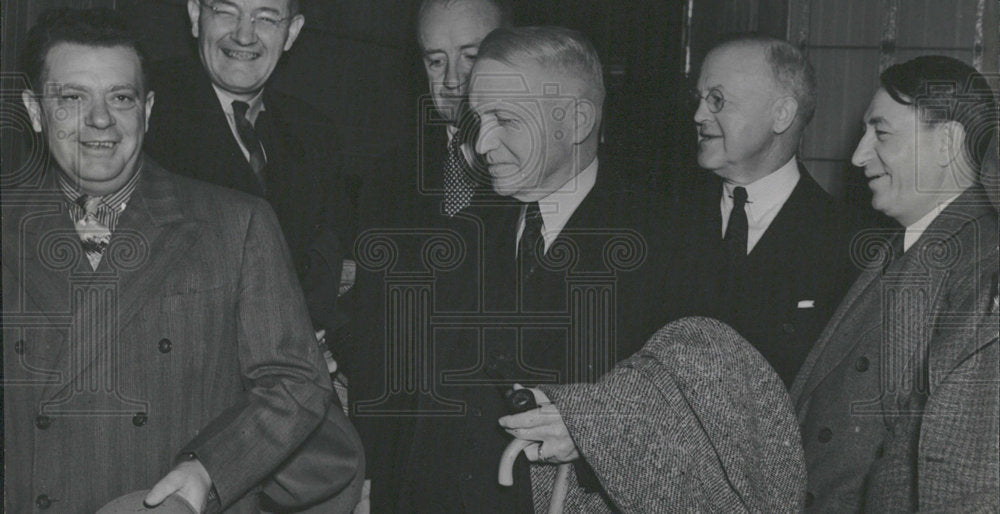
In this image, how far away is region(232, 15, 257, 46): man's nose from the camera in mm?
2773

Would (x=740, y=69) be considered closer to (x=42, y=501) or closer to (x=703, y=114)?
(x=703, y=114)

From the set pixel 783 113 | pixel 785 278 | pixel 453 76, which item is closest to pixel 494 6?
pixel 453 76

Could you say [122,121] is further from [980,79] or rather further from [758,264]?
[980,79]

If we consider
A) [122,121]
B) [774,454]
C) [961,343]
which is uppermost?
[122,121]

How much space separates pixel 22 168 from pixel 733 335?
5.55ft

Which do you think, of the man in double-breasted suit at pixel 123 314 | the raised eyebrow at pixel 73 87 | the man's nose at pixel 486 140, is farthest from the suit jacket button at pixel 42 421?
the man's nose at pixel 486 140

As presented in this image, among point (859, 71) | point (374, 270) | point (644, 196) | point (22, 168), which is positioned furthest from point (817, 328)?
point (22, 168)

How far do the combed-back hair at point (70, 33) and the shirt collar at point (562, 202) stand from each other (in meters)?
1.05

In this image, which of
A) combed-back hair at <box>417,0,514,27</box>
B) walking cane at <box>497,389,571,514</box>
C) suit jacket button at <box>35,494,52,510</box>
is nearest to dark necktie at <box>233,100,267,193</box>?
combed-back hair at <box>417,0,514,27</box>

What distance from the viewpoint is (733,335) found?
1.99 metres

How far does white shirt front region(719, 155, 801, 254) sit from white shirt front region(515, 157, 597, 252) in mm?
571

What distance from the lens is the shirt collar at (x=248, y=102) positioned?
9.28 feet

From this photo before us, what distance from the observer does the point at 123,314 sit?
7.02ft

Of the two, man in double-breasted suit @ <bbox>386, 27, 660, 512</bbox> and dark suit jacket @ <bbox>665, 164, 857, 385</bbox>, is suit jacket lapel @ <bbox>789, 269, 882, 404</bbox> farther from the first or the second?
man in double-breasted suit @ <bbox>386, 27, 660, 512</bbox>
